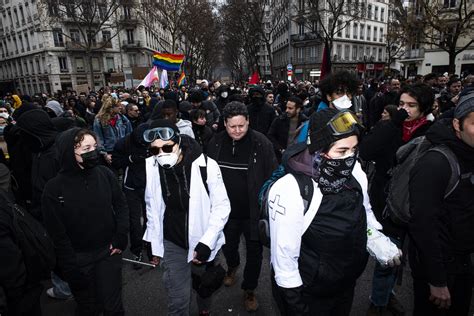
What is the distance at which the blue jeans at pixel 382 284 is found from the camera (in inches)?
114

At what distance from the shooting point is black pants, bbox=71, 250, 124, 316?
8.58ft

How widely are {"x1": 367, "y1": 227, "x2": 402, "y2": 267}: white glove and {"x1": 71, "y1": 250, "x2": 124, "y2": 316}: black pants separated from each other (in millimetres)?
2111

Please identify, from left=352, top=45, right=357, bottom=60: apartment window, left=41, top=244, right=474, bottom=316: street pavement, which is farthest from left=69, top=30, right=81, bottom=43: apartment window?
left=41, top=244, right=474, bottom=316: street pavement

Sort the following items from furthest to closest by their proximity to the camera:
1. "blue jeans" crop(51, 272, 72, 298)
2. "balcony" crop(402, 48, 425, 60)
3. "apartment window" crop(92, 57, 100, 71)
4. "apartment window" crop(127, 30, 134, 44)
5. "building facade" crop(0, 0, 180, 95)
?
"apartment window" crop(127, 30, 134, 44) < "apartment window" crop(92, 57, 100, 71) < "building facade" crop(0, 0, 180, 95) < "balcony" crop(402, 48, 425, 60) < "blue jeans" crop(51, 272, 72, 298)

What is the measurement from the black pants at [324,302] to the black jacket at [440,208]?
54cm

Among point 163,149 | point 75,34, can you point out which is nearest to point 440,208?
point 163,149

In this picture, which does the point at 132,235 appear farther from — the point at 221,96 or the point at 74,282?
the point at 221,96

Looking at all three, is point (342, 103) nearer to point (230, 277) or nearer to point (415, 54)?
point (230, 277)

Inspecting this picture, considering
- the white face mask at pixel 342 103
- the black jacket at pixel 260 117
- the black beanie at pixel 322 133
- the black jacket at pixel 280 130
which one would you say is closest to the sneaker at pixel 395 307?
the white face mask at pixel 342 103

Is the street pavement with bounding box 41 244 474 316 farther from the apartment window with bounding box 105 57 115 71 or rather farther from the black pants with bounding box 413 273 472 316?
the apartment window with bounding box 105 57 115 71

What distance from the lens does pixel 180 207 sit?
2.66m

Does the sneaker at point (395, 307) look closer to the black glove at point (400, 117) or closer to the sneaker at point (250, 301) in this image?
the sneaker at point (250, 301)

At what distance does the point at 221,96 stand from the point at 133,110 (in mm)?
3431

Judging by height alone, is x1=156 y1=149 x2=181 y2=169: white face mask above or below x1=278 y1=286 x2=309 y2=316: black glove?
above
